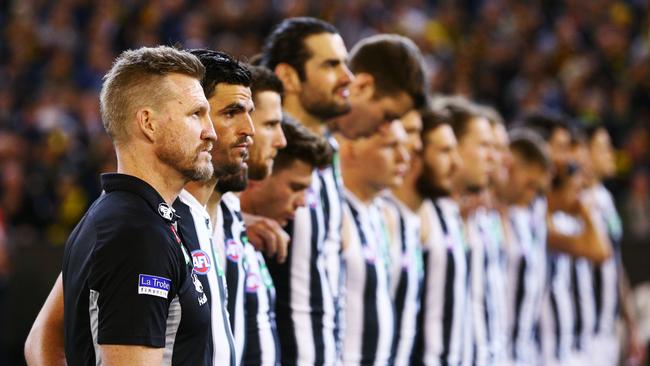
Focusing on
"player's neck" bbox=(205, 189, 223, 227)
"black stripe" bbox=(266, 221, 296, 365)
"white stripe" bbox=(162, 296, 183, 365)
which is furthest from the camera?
"black stripe" bbox=(266, 221, 296, 365)

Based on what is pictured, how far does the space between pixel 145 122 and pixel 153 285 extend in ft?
1.46

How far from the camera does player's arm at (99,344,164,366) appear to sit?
2.71 meters

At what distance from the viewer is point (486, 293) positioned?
6801mm

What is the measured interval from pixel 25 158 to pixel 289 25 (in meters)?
6.57

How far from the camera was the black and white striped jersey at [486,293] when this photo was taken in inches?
263

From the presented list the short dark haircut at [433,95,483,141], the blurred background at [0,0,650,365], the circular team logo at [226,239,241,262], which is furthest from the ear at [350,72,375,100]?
the blurred background at [0,0,650,365]

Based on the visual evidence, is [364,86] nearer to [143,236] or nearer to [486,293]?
[486,293]

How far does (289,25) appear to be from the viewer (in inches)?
191

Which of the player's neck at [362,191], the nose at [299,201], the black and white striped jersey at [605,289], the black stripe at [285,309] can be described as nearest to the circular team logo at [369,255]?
the player's neck at [362,191]

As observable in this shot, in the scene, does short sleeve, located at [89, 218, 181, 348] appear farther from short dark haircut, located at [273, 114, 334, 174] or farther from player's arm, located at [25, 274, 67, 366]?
short dark haircut, located at [273, 114, 334, 174]

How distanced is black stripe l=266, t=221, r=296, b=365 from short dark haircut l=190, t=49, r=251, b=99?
4.26 feet

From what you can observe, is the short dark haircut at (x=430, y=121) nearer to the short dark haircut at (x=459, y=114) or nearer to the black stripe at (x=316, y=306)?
the short dark haircut at (x=459, y=114)

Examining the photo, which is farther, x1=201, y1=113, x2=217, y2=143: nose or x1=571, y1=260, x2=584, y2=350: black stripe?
x1=571, y1=260, x2=584, y2=350: black stripe

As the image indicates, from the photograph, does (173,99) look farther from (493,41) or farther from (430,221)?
(493,41)
